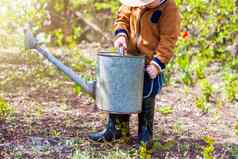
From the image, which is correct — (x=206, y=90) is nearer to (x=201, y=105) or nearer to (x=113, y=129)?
(x=201, y=105)

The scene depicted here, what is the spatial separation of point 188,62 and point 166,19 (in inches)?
97.5

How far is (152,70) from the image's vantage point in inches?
128

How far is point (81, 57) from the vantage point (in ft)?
Result: 20.2

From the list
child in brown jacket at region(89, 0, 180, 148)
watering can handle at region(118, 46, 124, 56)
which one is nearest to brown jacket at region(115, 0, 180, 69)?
child in brown jacket at region(89, 0, 180, 148)

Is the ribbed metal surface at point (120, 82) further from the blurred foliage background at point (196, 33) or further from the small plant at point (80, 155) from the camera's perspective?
the blurred foliage background at point (196, 33)

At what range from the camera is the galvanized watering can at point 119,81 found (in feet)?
10.4

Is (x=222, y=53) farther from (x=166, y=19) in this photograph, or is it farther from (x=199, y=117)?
(x=166, y=19)

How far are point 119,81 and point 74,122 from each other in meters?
0.80

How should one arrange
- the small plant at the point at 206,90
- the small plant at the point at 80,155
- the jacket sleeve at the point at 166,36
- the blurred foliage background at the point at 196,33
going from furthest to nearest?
1. the blurred foliage background at the point at 196,33
2. the small plant at the point at 206,90
3. the jacket sleeve at the point at 166,36
4. the small plant at the point at 80,155

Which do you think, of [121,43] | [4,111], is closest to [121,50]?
[121,43]

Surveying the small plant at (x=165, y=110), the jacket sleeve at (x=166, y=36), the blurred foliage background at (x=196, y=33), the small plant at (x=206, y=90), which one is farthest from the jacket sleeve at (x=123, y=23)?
the blurred foliage background at (x=196, y=33)

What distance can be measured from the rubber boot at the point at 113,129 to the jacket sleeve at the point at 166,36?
410mm

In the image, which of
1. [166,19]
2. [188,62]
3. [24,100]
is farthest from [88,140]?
[188,62]

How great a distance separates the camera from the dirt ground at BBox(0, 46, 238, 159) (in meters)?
3.35
